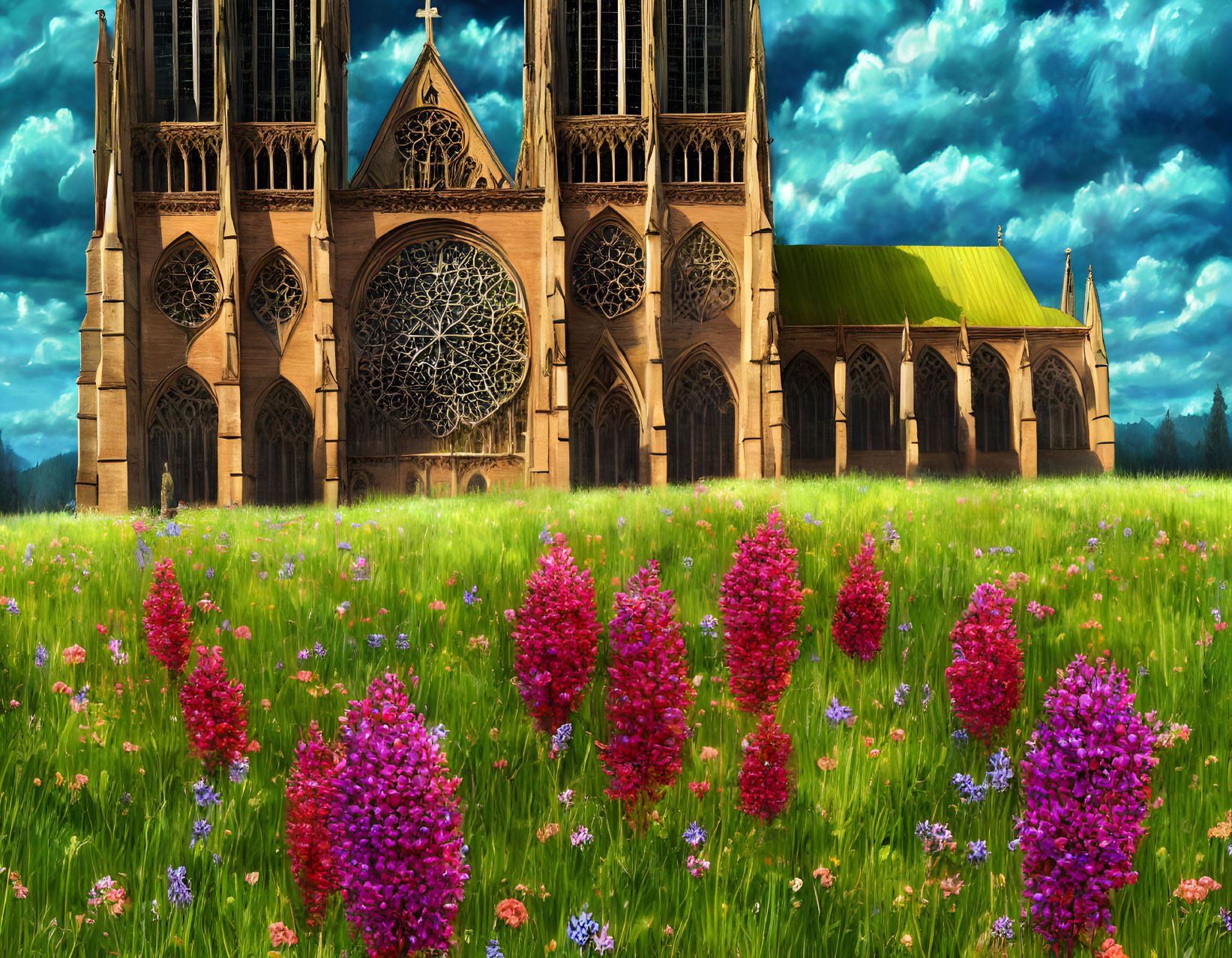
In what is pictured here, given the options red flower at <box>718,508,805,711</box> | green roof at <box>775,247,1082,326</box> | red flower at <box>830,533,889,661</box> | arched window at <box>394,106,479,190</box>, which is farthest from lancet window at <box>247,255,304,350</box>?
red flower at <box>718,508,805,711</box>

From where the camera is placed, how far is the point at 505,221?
1293 inches

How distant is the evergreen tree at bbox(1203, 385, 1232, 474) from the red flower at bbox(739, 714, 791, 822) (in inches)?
2927

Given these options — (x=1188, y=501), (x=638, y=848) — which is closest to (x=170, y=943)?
(x=638, y=848)

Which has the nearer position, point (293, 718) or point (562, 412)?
point (293, 718)

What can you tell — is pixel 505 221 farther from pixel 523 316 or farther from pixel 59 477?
pixel 59 477

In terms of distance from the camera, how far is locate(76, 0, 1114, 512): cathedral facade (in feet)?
102

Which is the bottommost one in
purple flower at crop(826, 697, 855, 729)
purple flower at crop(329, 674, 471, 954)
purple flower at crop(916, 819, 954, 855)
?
purple flower at crop(916, 819, 954, 855)

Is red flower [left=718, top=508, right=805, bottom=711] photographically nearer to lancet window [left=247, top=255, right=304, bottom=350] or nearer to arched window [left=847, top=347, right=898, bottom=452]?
lancet window [left=247, top=255, right=304, bottom=350]

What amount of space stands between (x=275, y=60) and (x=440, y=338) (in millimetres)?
12868

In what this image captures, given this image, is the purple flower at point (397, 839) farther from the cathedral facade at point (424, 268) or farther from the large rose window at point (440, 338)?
the large rose window at point (440, 338)

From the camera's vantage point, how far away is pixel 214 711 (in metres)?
2.89

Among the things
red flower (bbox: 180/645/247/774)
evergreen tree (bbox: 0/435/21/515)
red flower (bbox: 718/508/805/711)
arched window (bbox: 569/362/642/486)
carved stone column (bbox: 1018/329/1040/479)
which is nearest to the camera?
red flower (bbox: 180/645/247/774)

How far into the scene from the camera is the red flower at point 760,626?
10.5ft

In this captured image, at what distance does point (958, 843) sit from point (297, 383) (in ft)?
105
